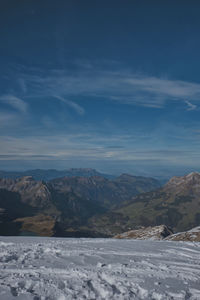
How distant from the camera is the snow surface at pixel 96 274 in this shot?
22.9 feet

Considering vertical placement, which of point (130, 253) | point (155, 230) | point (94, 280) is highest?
point (94, 280)

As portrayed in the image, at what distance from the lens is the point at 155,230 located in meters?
43.3

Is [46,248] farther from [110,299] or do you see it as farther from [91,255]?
[110,299]

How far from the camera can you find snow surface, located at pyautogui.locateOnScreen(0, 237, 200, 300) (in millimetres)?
6969

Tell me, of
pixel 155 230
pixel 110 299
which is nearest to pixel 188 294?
pixel 110 299

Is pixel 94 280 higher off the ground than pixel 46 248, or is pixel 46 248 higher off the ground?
pixel 94 280

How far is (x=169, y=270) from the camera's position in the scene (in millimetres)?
9445

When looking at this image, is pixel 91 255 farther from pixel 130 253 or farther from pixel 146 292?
pixel 146 292

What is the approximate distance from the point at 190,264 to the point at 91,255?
18.2ft

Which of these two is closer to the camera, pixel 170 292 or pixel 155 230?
pixel 170 292

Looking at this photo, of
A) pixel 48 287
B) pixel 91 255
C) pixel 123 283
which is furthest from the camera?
pixel 91 255

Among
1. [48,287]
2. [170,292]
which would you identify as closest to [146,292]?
[170,292]

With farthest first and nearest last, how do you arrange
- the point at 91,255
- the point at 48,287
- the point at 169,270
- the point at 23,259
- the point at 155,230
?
the point at 155,230, the point at 91,255, the point at 23,259, the point at 169,270, the point at 48,287

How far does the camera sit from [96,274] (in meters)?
8.48
